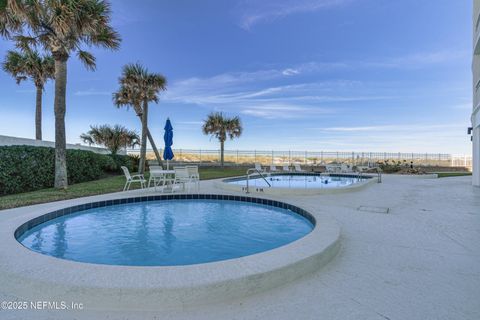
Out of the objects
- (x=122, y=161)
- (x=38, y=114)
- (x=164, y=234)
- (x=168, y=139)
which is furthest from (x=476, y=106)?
(x=38, y=114)

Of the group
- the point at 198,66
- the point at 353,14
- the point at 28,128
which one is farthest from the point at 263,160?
the point at 28,128

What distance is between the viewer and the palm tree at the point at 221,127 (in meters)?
24.1

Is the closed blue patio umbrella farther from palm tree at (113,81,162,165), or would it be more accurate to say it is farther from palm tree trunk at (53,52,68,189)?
palm tree at (113,81,162,165)

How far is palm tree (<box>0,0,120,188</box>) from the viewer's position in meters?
8.01

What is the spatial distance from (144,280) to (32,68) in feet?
54.7

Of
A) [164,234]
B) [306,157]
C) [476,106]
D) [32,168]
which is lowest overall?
[164,234]

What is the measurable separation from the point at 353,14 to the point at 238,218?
1296 cm

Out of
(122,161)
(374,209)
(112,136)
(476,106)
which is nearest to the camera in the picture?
(374,209)

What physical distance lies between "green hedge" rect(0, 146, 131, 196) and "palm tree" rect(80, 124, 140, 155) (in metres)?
7.04

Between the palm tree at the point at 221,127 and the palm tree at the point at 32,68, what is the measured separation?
12.6m

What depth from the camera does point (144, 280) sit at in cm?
211

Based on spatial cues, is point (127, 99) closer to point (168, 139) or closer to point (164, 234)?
point (168, 139)

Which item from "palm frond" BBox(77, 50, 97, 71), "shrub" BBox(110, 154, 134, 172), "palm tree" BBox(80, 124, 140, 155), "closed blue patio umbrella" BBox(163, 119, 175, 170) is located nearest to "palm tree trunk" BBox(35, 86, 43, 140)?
"shrub" BBox(110, 154, 134, 172)

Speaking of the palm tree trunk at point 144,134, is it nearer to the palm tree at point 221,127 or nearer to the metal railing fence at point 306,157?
the palm tree at point 221,127
